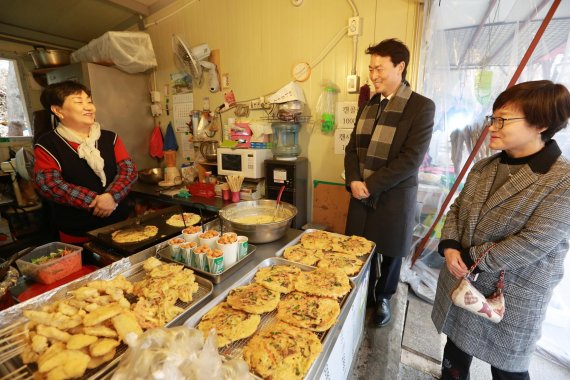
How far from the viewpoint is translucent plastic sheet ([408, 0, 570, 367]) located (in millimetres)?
1657

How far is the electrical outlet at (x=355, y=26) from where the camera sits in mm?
2266

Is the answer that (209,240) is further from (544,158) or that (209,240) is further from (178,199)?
(178,199)

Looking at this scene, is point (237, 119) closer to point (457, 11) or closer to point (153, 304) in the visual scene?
point (457, 11)

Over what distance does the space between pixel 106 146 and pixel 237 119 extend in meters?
1.58

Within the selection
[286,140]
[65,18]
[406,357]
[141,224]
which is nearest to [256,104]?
[286,140]

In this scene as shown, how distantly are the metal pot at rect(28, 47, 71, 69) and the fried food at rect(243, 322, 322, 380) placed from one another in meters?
4.52

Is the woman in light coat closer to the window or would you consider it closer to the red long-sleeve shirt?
the red long-sleeve shirt

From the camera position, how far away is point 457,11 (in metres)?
1.93

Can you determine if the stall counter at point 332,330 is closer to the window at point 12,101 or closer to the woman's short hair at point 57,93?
the woman's short hair at point 57,93

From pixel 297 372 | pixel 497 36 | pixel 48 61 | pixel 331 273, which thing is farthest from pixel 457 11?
pixel 48 61

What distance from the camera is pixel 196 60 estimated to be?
313 cm

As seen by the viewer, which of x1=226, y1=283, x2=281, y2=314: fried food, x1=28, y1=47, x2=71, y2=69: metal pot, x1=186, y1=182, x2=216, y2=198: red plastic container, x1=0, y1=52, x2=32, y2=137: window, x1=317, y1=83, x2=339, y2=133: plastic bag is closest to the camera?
x1=226, y1=283, x2=281, y2=314: fried food

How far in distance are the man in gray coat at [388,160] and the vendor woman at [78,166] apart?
171 centimetres

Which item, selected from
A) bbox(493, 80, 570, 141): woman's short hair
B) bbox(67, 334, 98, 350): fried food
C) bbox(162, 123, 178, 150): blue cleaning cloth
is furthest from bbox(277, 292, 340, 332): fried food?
bbox(162, 123, 178, 150): blue cleaning cloth
